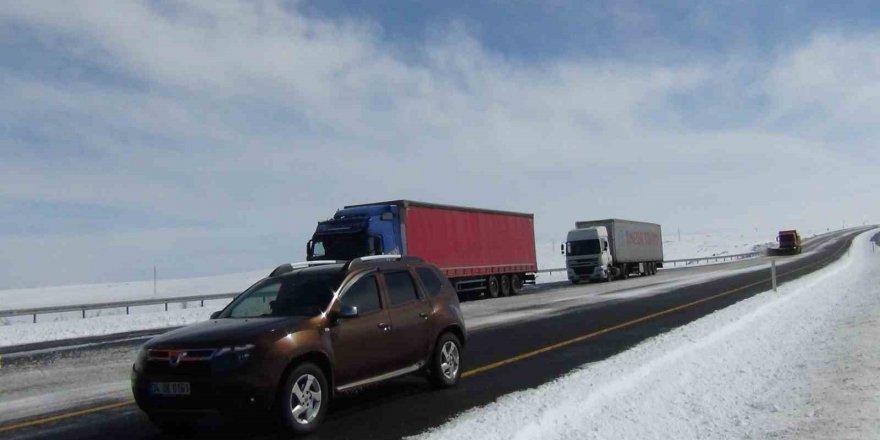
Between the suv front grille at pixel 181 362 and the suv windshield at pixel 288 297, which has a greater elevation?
the suv windshield at pixel 288 297

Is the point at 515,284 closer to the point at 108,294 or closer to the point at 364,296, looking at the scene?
the point at 364,296

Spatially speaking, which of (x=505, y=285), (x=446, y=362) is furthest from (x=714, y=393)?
(x=505, y=285)

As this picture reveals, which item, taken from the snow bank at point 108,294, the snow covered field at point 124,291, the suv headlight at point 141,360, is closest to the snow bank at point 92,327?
the snow covered field at point 124,291

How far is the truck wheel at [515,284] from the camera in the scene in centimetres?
3391

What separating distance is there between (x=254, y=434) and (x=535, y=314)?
14.3 metres

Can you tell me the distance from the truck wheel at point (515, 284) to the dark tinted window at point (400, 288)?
1002 inches

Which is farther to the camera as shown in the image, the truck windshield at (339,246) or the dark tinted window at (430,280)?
the truck windshield at (339,246)

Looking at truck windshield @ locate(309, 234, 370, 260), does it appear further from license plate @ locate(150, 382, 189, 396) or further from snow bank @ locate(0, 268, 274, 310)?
snow bank @ locate(0, 268, 274, 310)

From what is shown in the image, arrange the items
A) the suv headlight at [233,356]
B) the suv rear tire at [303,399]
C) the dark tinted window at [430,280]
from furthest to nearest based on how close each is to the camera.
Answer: the dark tinted window at [430,280] → the suv rear tire at [303,399] → the suv headlight at [233,356]

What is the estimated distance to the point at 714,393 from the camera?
804 centimetres

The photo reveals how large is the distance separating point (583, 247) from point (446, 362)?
3420cm

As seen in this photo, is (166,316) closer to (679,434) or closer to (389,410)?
(389,410)

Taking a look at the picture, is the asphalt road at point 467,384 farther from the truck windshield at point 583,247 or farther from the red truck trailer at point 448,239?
the truck windshield at point 583,247

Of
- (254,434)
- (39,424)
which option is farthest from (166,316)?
(254,434)
